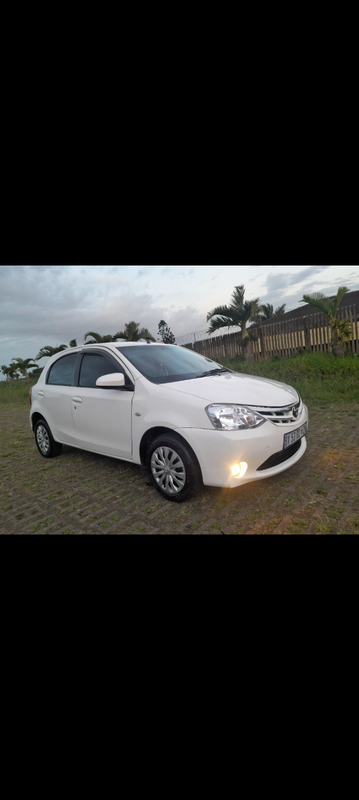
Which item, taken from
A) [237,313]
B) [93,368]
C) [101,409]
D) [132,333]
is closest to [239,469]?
[101,409]

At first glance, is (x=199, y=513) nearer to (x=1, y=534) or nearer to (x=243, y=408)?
(x=243, y=408)

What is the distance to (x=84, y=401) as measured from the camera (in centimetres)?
433

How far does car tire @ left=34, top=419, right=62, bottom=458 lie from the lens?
5207mm

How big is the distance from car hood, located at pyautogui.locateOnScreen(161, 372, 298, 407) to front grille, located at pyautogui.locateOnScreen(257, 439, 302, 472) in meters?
0.44

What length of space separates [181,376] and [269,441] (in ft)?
4.04

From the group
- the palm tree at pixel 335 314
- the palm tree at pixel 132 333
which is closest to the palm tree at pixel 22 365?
the palm tree at pixel 132 333

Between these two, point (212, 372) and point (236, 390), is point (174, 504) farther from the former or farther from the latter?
point (212, 372)

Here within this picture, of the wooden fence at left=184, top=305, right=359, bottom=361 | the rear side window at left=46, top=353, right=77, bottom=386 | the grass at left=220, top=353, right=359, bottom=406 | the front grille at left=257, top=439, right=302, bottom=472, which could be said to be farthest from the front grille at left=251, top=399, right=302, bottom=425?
the wooden fence at left=184, top=305, right=359, bottom=361

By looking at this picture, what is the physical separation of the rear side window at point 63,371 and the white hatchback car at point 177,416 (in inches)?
0.9

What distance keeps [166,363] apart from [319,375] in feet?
21.8

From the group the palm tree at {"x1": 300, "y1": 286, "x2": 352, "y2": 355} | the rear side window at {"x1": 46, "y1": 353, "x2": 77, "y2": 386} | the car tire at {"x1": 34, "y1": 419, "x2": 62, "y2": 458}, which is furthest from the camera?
the palm tree at {"x1": 300, "y1": 286, "x2": 352, "y2": 355}

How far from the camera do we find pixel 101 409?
409 centimetres

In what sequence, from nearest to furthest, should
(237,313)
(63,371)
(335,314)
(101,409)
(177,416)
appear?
(177,416) < (101,409) < (63,371) < (335,314) < (237,313)

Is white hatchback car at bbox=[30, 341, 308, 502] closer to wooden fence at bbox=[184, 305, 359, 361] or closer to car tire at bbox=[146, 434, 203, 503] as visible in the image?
car tire at bbox=[146, 434, 203, 503]
